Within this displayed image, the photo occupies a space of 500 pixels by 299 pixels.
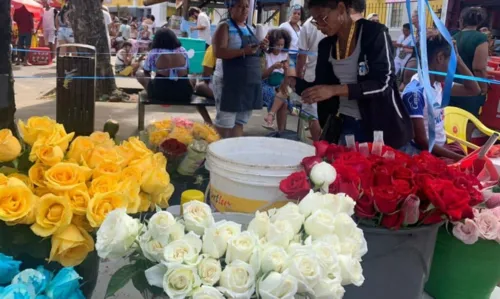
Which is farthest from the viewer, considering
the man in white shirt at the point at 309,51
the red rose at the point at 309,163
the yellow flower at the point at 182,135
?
the man in white shirt at the point at 309,51

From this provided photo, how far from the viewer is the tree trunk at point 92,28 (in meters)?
6.81

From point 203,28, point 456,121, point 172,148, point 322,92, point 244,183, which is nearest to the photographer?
point 244,183

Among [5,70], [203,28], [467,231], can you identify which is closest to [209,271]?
[467,231]

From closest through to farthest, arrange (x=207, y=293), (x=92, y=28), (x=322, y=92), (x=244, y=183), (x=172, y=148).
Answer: (x=207, y=293) < (x=244, y=183) < (x=172, y=148) < (x=322, y=92) < (x=92, y=28)

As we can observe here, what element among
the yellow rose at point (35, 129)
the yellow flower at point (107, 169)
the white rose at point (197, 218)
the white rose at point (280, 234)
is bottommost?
the white rose at point (280, 234)

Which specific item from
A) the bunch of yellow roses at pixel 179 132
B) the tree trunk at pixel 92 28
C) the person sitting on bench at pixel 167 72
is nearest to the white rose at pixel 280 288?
Answer: the bunch of yellow roses at pixel 179 132

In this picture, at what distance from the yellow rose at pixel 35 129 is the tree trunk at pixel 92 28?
5.79 m

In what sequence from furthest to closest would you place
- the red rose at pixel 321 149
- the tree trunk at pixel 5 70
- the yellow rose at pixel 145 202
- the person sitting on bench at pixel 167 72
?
1. the person sitting on bench at pixel 167 72
2. the tree trunk at pixel 5 70
3. the red rose at pixel 321 149
4. the yellow rose at pixel 145 202

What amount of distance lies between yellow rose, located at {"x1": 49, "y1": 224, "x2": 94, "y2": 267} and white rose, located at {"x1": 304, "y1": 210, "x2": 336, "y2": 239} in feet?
1.50

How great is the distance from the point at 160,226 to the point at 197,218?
8 centimetres

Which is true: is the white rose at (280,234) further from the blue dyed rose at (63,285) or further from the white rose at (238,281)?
the blue dyed rose at (63,285)

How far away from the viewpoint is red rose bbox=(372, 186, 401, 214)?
1.13 m

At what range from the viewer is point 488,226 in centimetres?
129

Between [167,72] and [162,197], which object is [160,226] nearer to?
[162,197]
